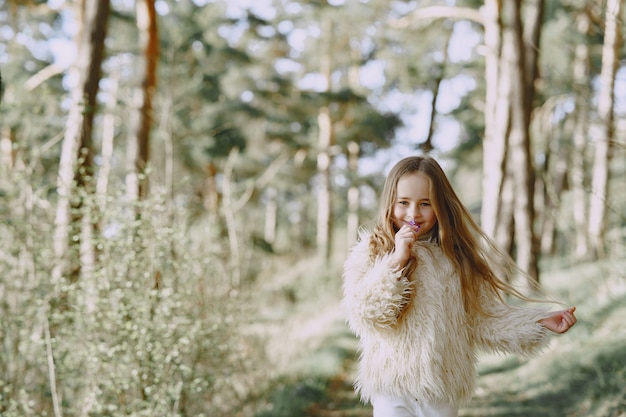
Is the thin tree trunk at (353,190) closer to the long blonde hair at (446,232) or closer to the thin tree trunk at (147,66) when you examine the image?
the thin tree trunk at (147,66)

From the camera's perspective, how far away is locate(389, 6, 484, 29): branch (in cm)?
1095

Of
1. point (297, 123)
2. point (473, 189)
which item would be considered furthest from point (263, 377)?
point (473, 189)

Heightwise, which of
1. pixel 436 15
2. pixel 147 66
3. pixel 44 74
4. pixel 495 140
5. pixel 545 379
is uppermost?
pixel 436 15

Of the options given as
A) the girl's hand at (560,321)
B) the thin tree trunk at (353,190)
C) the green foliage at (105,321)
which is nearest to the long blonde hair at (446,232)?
the girl's hand at (560,321)

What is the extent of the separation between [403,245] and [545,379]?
4.71 m

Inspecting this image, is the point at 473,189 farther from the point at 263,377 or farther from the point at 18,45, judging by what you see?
the point at 263,377

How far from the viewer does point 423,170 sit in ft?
8.87

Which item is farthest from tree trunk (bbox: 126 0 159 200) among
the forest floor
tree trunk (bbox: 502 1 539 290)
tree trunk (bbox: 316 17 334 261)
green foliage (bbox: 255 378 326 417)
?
tree trunk (bbox: 316 17 334 261)

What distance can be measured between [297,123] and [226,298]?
1820cm

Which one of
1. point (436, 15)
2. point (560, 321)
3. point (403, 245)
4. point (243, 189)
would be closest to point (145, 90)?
point (436, 15)

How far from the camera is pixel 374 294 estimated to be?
8.31 feet

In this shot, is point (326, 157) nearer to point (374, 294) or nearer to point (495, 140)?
point (495, 140)

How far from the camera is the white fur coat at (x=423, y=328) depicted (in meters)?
2.55

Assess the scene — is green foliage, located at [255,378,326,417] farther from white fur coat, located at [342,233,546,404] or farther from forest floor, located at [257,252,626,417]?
white fur coat, located at [342,233,546,404]
